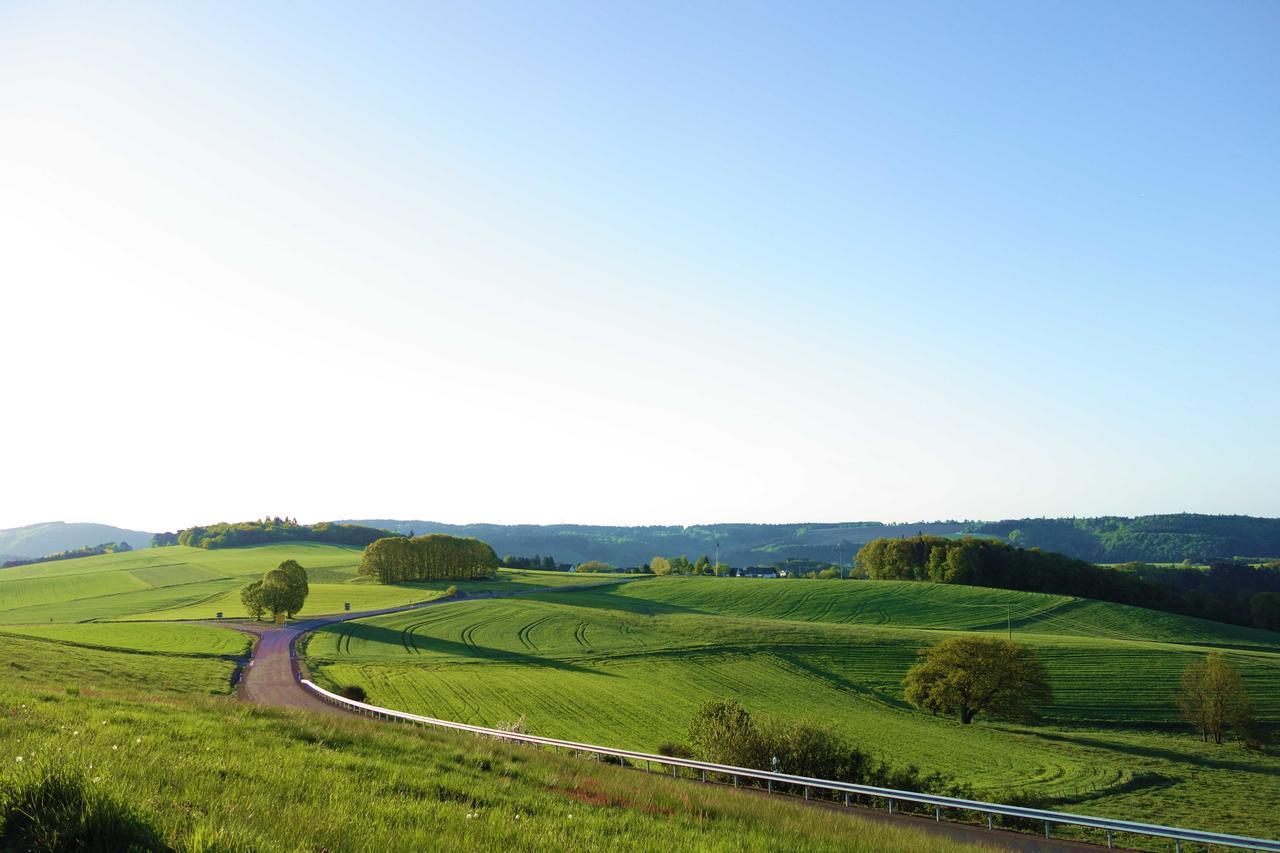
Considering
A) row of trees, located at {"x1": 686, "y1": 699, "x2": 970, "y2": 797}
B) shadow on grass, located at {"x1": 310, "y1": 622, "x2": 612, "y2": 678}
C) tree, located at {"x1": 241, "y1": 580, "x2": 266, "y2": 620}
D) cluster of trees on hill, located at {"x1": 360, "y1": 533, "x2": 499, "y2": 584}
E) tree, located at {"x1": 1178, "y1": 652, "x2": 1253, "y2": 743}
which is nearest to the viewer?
row of trees, located at {"x1": 686, "y1": 699, "x2": 970, "y2": 797}

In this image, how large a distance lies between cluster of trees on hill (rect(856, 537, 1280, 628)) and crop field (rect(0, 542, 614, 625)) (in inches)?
2656

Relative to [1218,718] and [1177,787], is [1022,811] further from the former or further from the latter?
[1218,718]

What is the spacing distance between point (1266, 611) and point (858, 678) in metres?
91.5

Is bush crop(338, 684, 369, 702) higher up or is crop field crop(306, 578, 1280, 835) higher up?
bush crop(338, 684, 369, 702)

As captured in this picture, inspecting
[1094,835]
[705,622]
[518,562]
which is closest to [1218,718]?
[1094,835]

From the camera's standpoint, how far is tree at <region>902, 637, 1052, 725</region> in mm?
61031

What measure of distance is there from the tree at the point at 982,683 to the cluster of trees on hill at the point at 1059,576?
79486 mm

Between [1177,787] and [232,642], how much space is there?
78.4 meters

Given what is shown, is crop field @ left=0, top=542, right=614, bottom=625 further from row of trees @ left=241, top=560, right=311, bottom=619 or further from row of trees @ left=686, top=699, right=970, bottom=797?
row of trees @ left=686, top=699, right=970, bottom=797

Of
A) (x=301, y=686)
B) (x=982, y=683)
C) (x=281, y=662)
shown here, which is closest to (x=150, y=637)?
(x=281, y=662)

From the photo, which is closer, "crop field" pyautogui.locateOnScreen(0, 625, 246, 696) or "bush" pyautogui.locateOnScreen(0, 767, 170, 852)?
"bush" pyautogui.locateOnScreen(0, 767, 170, 852)

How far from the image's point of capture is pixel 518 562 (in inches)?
7859

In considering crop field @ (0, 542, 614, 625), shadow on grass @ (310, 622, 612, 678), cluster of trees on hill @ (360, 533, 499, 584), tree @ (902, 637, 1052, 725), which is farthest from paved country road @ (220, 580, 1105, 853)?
tree @ (902, 637, 1052, 725)

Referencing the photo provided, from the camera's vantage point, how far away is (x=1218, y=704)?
58750 millimetres
